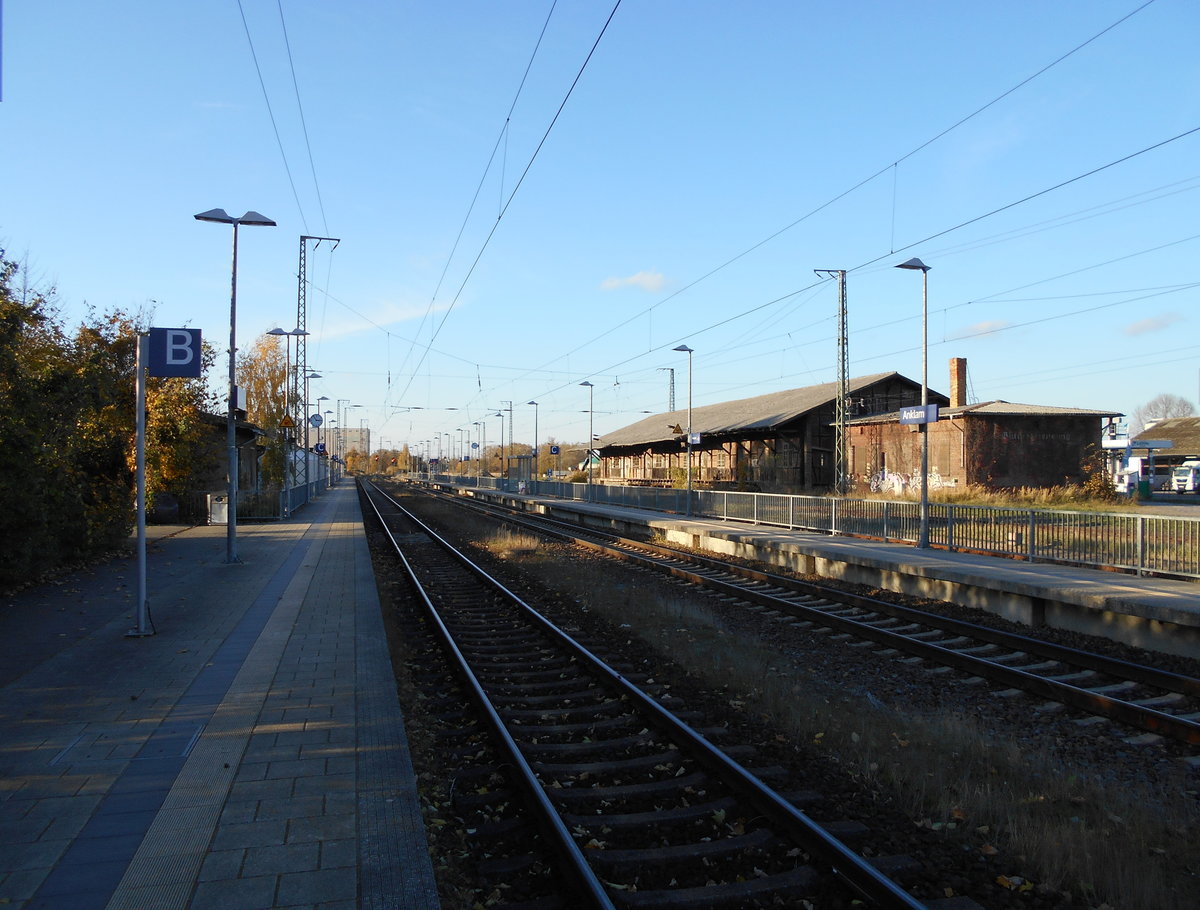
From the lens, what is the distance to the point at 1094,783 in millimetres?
5414

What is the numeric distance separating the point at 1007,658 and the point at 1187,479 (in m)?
55.8

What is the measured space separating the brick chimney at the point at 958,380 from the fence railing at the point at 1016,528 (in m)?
22.6

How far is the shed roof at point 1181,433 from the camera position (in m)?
64.1

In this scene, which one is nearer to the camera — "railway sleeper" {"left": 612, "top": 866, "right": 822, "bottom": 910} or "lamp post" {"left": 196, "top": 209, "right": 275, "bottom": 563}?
"railway sleeper" {"left": 612, "top": 866, "right": 822, "bottom": 910}

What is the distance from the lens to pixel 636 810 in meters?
4.92

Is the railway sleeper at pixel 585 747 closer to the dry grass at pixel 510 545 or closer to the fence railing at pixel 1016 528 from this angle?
the fence railing at pixel 1016 528

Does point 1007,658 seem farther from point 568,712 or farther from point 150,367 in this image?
point 150,367

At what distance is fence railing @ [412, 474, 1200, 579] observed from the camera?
39.4 ft

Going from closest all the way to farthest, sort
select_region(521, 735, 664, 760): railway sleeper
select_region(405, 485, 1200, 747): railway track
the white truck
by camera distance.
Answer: select_region(521, 735, 664, 760): railway sleeper < select_region(405, 485, 1200, 747): railway track < the white truck

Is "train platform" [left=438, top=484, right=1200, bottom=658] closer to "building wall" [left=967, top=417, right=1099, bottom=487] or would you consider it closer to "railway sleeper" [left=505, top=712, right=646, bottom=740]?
"railway sleeper" [left=505, top=712, right=646, bottom=740]

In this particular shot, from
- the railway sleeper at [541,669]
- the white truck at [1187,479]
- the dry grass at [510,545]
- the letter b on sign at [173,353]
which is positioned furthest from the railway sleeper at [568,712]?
the white truck at [1187,479]

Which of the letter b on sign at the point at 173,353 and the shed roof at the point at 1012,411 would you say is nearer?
the letter b on sign at the point at 173,353

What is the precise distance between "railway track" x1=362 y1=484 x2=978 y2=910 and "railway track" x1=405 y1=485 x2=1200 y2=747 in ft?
11.6

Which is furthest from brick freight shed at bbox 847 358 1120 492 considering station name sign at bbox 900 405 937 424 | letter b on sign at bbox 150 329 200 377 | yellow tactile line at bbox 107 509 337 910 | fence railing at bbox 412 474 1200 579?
yellow tactile line at bbox 107 509 337 910
